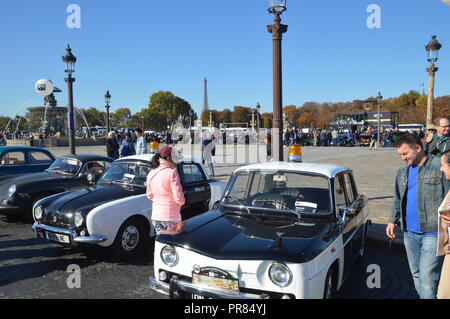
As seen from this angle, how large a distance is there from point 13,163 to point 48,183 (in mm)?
3002

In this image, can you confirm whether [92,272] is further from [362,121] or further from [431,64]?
[362,121]

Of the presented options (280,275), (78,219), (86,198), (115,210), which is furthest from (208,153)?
(280,275)

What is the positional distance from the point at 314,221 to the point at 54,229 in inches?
142

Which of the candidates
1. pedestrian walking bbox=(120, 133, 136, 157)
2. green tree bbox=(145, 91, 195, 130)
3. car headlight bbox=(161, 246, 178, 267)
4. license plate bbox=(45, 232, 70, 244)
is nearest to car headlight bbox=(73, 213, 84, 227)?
license plate bbox=(45, 232, 70, 244)

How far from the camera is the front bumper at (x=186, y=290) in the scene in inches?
124

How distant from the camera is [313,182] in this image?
4426 millimetres

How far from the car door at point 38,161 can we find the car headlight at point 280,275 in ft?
28.9

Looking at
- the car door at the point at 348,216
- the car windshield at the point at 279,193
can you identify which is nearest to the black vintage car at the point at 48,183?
the car windshield at the point at 279,193

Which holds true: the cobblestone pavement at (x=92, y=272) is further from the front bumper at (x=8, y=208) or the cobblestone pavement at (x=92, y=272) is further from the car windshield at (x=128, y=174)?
the car windshield at (x=128, y=174)

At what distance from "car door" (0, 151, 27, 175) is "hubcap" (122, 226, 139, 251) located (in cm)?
580

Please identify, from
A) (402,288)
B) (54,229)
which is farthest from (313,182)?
(54,229)

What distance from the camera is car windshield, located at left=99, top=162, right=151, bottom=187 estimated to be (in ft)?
20.3
